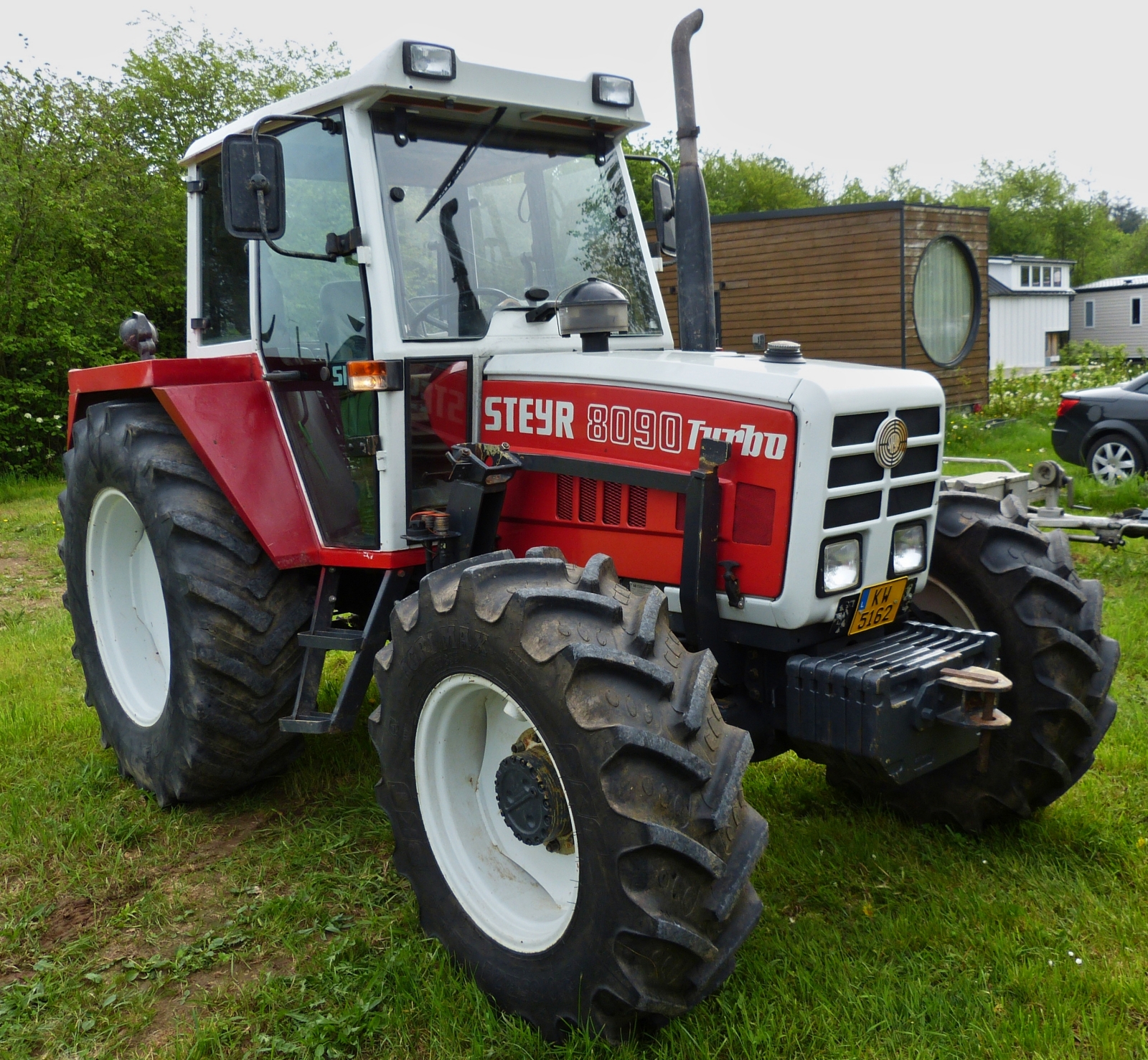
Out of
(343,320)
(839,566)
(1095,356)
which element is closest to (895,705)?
(839,566)

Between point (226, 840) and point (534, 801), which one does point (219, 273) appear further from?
point (534, 801)

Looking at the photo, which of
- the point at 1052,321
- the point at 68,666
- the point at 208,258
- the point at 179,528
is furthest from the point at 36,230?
the point at 1052,321

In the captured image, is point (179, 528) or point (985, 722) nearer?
point (985, 722)

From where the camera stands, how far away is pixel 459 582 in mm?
2623

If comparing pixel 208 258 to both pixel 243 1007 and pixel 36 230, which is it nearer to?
pixel 243 1007

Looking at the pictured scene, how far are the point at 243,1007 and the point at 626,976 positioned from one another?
1140mm

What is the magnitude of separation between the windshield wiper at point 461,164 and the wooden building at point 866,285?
10769mm

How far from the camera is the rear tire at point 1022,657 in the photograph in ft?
10.9

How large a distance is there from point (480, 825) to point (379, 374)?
54.9 inches

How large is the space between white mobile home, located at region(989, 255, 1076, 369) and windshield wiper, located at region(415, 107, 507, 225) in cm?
3475

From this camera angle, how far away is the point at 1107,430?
10.7 meters

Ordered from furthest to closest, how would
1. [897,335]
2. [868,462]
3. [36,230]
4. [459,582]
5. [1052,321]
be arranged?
[1052,321]
[897,335]
[36,230]
[868,462]
[459,582]

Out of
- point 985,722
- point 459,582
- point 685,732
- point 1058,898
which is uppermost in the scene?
point 459,582

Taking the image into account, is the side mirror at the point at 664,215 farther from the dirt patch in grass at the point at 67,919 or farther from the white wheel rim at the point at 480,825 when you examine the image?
the dirt patch in grass at the point at 67,919
